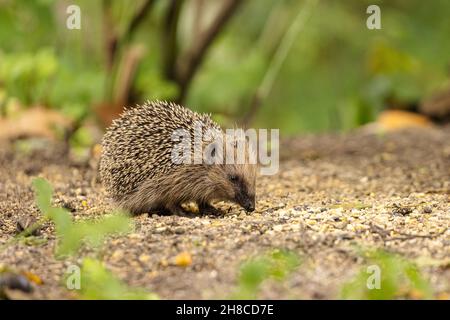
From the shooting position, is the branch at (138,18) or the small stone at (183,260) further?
the branch at (138,18)

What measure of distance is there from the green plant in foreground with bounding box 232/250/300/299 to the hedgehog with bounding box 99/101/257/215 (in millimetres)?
1865

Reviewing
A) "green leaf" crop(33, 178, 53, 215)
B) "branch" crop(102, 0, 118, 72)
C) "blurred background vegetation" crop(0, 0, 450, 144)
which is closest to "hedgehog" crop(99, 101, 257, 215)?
"green leaf" crop(33, 178, 53, 215)

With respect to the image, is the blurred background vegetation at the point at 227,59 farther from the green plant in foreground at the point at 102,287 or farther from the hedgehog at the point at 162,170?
the green plant in foreground at the point at 102,287

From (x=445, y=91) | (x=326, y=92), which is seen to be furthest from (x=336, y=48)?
(x=445, y=91)

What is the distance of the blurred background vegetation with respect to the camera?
469 inches

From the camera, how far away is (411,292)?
4969mm

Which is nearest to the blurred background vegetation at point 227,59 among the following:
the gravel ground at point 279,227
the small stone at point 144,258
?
the gravel ground at point 279,227

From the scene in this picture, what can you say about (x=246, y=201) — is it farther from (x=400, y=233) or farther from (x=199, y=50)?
(x=199, y=50)

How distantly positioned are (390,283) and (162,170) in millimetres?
3081

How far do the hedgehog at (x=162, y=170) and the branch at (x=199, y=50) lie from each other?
4968mm

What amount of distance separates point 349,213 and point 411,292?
186 centimetres

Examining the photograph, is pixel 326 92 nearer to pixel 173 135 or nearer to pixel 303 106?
pixel 303 106

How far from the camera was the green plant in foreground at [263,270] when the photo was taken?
4.82 metres

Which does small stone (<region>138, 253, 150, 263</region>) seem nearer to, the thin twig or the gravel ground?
the gravel ground
